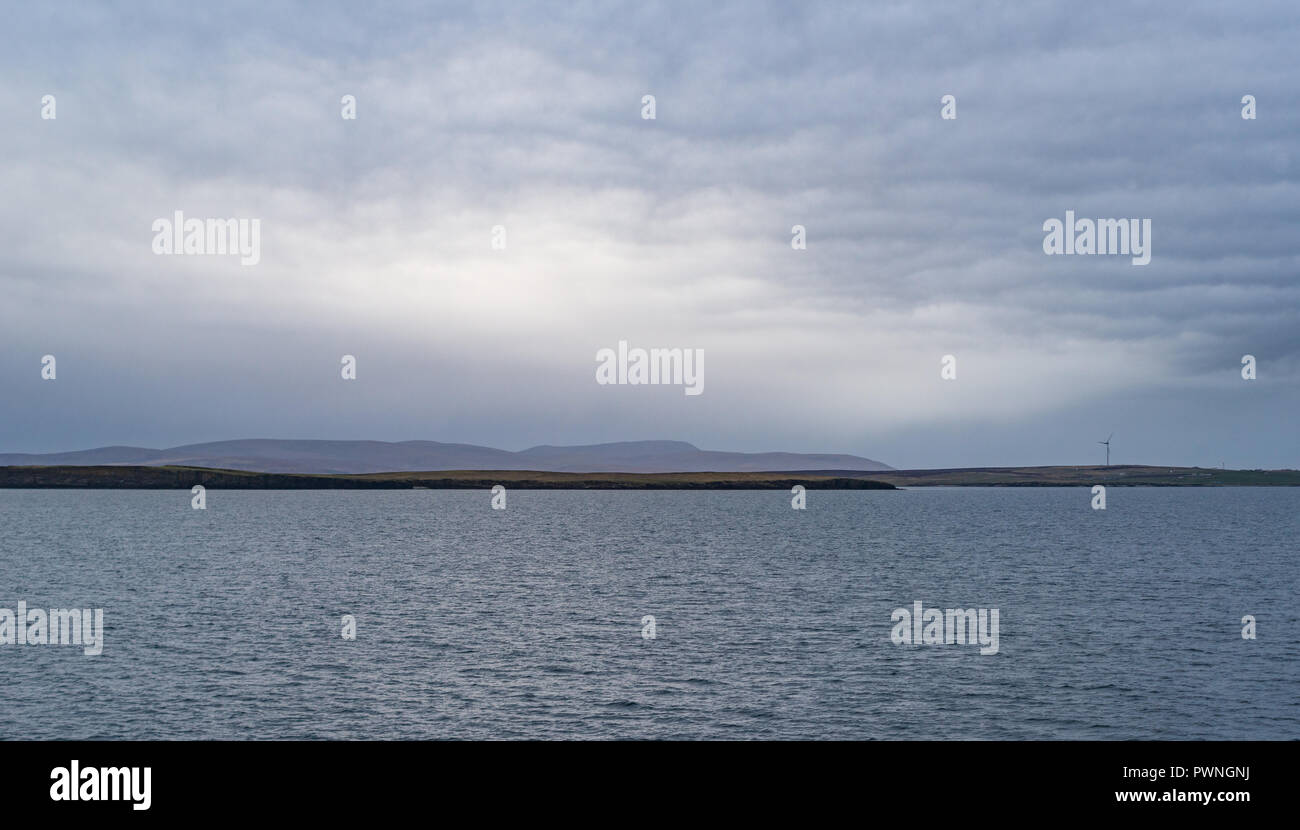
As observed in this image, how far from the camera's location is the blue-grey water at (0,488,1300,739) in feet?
126

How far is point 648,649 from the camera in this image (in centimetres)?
5306

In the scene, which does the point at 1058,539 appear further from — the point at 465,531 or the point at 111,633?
the point at 111,633

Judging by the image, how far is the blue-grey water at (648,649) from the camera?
3841 centimetres

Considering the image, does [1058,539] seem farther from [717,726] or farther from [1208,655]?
[717,726]

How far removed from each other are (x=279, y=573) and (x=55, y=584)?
62.1 ft

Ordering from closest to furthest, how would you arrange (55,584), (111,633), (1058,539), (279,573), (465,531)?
(111,633) → (55,584) → (279,573) → (1058,539) → (465,531)
